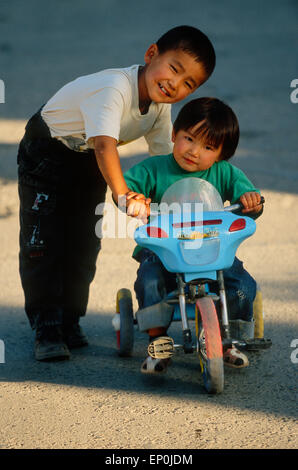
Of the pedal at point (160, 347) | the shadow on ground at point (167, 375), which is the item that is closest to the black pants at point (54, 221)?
the shadow on ground at point (167, 375)

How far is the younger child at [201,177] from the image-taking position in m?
2.57

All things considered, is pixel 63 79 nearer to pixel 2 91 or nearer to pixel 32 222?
pixel 2 91

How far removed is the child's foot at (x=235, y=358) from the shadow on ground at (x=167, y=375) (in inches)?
1.5

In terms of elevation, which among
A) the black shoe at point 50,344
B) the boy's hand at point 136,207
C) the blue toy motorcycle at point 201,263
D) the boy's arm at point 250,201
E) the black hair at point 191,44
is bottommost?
the black shoe at point 50,344

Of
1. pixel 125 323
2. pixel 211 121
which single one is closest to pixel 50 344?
pixel 125 323

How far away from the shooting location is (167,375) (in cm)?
269

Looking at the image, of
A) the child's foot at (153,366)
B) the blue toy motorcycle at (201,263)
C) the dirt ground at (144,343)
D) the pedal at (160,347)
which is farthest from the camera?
the child's foot at (153,366)

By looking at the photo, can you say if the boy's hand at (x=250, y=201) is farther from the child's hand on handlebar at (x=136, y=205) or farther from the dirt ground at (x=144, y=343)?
the dirt ground at (x=144, y=343)

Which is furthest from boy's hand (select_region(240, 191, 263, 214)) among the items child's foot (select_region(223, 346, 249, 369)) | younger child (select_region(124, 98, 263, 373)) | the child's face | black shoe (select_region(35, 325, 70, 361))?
black shoe (select_region(35, 325, 70, 361))

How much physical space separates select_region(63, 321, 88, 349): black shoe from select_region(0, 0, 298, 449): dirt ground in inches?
1.8

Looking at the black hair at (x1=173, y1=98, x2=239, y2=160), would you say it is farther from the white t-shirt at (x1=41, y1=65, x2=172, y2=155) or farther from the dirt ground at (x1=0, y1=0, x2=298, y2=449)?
the dirt ground at (x1=0, y1=0, x2=298, y2=449)

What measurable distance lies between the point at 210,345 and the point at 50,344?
2.64ft

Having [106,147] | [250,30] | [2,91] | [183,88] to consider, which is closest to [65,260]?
[106,147]

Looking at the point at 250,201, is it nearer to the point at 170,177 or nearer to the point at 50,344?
the point at 170,177
